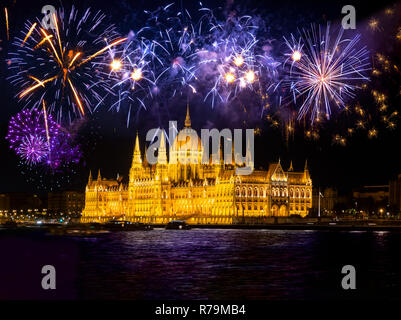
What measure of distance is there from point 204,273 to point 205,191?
117m

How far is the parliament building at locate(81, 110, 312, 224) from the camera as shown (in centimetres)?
15138

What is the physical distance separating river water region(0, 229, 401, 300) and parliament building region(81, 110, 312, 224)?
85521 mm

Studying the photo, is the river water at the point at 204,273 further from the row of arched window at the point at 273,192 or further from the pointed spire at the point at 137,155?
the pointed spire at the point at 137,155

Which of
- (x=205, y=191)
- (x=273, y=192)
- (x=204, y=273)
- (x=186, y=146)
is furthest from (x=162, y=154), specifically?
(x=204, y=273)

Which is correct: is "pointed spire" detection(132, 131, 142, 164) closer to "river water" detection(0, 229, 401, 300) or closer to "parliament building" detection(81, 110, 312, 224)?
"parliament building" detection(81, 110, 312, 224)

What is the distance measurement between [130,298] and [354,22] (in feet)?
73.6

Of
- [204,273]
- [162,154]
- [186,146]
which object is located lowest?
[204,273]

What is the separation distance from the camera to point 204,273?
141 feet

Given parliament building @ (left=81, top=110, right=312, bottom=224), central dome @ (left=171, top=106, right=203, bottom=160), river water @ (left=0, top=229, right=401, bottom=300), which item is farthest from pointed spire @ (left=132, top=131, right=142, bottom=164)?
river water @ (left=0, top=229, right=401, bottom=300)

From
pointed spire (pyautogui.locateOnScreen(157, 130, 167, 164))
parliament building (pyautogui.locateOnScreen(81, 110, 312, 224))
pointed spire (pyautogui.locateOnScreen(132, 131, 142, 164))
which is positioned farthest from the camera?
pointed spire (pyautogui.locateOnScreen(132, 131, 142, 164))

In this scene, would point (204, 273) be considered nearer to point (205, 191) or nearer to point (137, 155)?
point (205, 191)

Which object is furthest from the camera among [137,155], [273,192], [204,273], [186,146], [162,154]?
[137,155]
